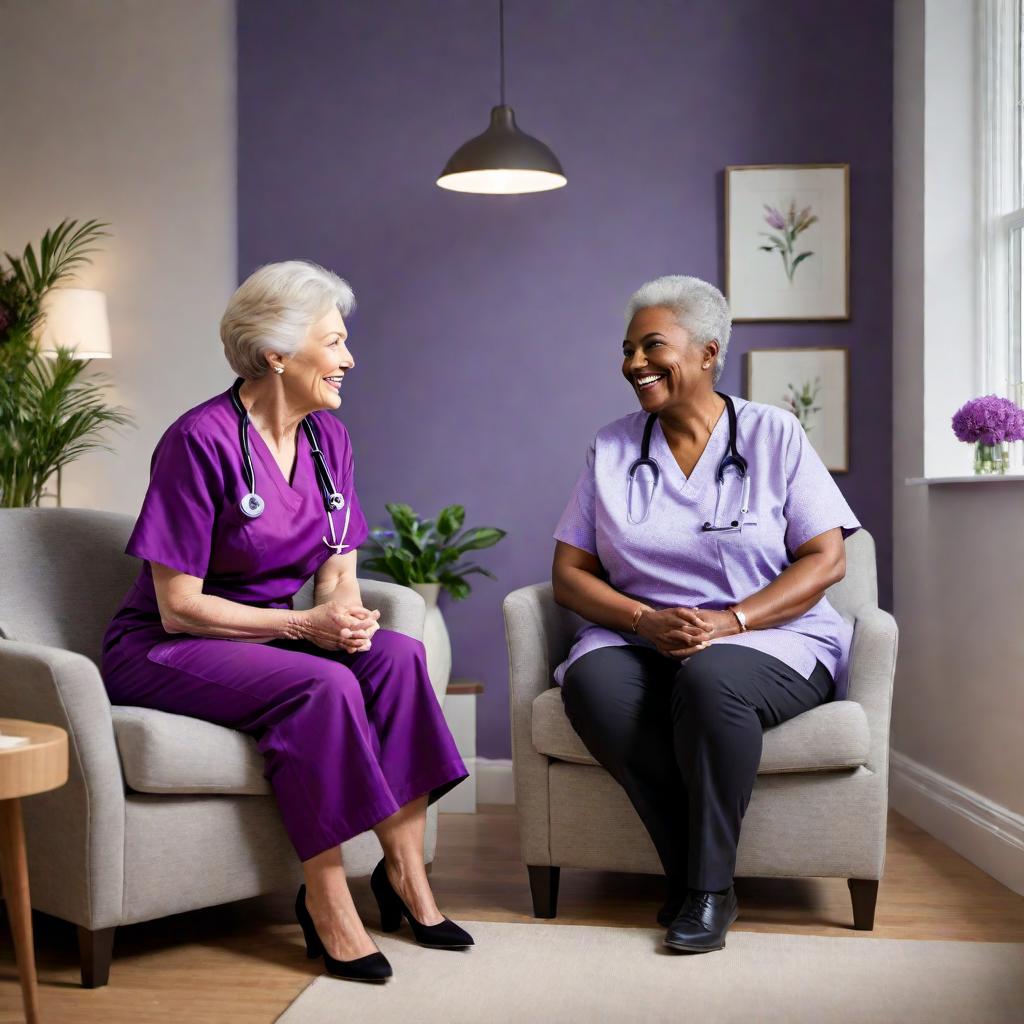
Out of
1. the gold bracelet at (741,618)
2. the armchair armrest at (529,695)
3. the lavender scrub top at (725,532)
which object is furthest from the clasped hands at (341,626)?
the gold bracelet at (741,618)

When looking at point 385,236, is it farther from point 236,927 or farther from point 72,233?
point 236,927

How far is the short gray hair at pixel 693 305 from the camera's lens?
2641 millimetres

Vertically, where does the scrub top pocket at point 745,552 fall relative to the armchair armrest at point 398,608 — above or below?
above

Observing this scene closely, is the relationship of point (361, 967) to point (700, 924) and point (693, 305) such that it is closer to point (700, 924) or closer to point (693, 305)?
point (700, 924)

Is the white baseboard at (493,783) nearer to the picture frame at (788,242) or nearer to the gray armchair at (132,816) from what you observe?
the gray armchair at (132,816)

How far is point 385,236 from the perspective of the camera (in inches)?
148

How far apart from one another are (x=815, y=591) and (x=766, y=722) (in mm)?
344

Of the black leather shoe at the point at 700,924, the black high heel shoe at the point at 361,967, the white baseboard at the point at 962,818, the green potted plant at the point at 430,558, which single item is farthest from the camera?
the green potted plant at the point at 430,558

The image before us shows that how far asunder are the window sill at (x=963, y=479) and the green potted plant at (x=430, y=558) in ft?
3.86

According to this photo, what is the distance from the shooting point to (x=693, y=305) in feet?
8.68

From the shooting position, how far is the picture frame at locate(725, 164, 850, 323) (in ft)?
11.9

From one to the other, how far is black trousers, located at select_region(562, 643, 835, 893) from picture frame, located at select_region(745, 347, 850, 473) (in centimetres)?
128

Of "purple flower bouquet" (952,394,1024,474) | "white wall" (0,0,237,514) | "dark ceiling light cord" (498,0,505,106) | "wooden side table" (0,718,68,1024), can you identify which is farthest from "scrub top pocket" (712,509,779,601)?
"white wall" (0,0,237,514)

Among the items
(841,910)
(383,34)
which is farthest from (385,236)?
(841,910)
